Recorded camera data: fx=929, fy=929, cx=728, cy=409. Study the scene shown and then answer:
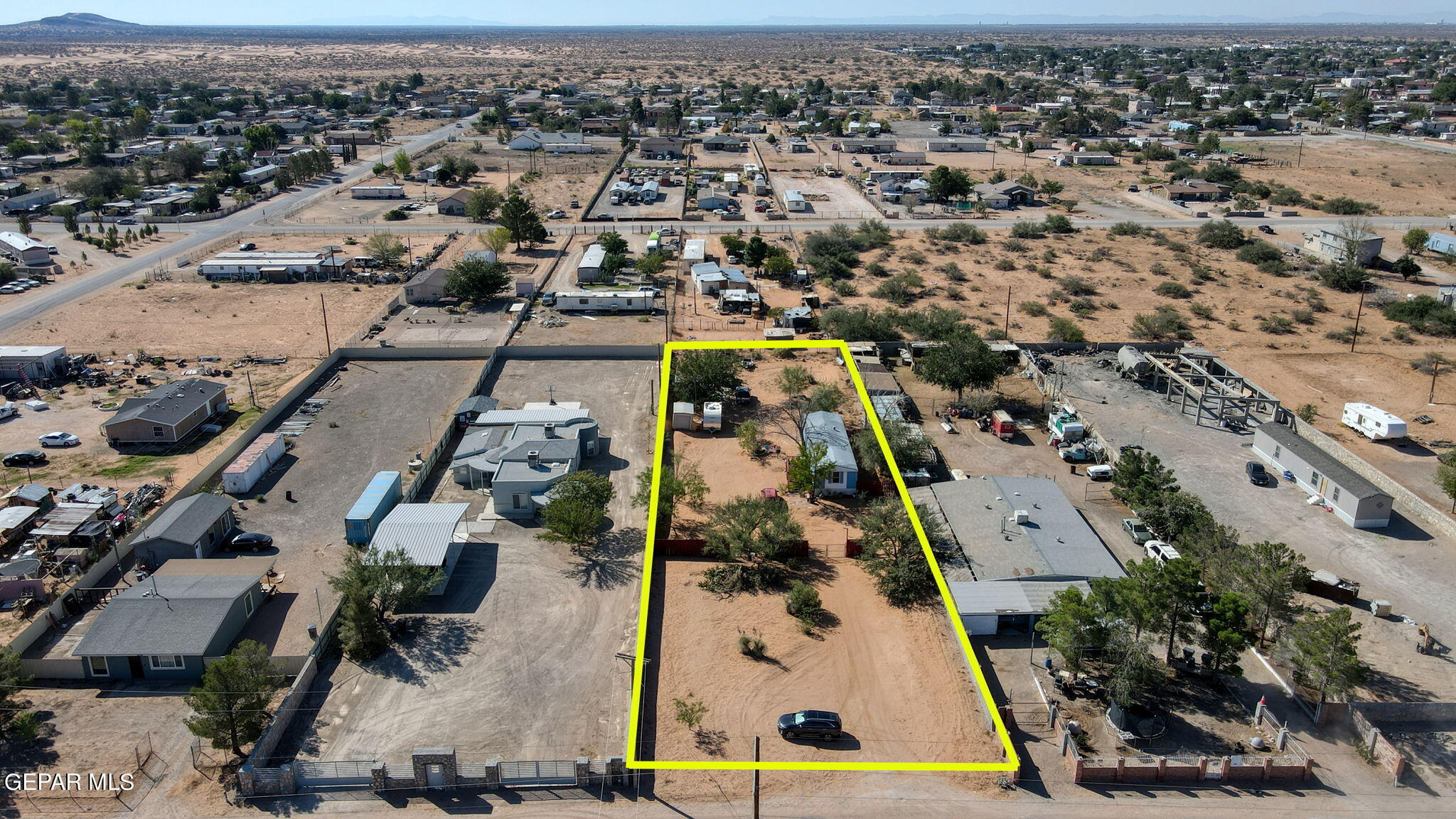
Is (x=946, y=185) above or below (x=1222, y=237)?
above

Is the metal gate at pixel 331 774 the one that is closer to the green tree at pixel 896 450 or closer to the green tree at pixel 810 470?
the green tree at pixel 810 470

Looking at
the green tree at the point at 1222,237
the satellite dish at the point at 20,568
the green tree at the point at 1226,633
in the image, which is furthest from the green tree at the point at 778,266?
the satellite dish at the point at 20,568

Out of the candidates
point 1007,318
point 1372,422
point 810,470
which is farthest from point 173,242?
point 1372,422

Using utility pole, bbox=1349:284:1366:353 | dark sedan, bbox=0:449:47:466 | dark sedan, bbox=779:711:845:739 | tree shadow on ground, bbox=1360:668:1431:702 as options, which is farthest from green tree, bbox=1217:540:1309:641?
dark sedan, bbox=0:449:47:466

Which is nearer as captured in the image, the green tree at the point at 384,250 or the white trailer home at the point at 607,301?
the white trailer home at the point at 607,301

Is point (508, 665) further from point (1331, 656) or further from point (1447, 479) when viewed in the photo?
point (1447, 479)

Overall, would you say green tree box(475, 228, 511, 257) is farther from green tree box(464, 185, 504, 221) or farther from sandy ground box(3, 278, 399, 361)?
green tree box(464, 185, 504, 221)

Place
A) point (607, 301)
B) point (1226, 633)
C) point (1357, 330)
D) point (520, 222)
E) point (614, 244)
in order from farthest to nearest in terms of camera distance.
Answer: point (520, 222)
point (614, 244)
point (607, 301)
point (1357, 330)
point (1226, 633)

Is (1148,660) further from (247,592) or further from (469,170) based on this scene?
(469,170)
